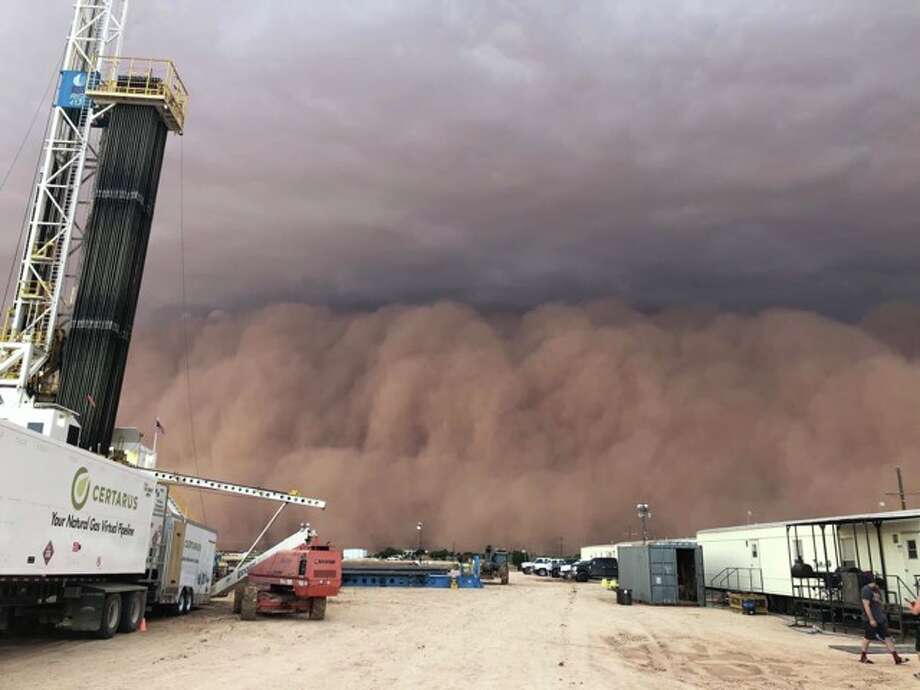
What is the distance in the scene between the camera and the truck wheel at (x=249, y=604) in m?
20.8

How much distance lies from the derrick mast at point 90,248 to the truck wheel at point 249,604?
14.2 metres

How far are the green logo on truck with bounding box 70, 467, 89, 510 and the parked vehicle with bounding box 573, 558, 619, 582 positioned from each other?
1847 inches

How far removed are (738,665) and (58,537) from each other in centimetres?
1407

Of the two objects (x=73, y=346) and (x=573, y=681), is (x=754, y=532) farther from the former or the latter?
(x=73, y=346)

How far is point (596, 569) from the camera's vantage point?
55812 millimetres

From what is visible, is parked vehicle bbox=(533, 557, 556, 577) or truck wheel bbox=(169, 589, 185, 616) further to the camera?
parked vehicle bbox=(533, 557, 556, 577)

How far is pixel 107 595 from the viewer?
1548 cm

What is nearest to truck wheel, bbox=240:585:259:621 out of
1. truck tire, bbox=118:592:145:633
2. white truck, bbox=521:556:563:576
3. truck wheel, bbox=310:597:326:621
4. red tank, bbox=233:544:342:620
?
red tank, bbox=233:544:342:620

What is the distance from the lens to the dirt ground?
11.4 metres

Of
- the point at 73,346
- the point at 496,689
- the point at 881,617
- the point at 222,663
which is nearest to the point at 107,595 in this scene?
the point at 222,663

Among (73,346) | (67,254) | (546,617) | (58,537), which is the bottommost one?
(546,617)

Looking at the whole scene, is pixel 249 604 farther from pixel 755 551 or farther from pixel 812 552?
pixel 755 551

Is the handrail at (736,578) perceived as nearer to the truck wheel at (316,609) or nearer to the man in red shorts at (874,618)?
the man in red shorts at (874,618)

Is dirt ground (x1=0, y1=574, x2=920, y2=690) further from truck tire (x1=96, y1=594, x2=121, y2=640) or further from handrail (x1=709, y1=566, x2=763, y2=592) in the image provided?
handrail (x1=709, y1=566, x2=763, y2=592)
